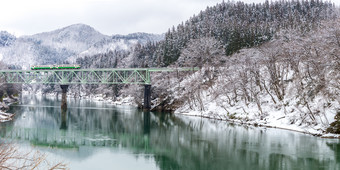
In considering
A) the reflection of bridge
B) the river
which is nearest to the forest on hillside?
the reflection of bridge

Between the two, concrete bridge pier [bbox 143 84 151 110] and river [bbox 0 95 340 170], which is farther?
concrete bridge pier [bbox 143 84 151 110]

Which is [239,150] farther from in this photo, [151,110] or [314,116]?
[151,110]

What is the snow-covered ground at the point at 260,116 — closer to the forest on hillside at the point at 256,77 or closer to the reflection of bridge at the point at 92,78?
the forest on hillside at the point at 256,77

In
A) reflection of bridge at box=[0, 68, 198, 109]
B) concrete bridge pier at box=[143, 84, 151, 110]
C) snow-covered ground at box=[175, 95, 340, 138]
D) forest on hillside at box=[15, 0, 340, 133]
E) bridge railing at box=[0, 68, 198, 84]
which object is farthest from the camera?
bridge railing at box=[0, 68, 198, 84]

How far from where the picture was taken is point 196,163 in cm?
2492

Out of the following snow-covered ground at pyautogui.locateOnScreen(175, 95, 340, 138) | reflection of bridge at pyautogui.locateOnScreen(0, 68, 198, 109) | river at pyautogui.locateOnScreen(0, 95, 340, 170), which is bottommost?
river at pyautogui.locateOnScreen(0, 95, 340, 170)

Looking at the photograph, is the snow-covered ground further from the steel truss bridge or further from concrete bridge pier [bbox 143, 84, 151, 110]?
the steel truss bridge

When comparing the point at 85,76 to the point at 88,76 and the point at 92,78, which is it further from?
the point at 88,76

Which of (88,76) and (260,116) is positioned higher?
(88,76)

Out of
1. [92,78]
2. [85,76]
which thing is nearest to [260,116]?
[92,78]

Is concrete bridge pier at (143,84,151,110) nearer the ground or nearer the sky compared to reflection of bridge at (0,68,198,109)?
nearer the ground

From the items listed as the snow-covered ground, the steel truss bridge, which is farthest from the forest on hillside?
the steel truss bridge

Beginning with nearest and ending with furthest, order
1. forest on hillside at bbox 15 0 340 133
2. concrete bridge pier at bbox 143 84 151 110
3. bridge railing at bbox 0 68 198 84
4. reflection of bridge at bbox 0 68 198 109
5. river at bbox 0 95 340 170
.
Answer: river at bbox 0 95 340 170 < forest on hillside at bbox 15 0 340 133 < concrete bridge pier at bbox 143 84 151 110 < reflection of bridge at bbox 0 68 198 109 < bridge railing at bbox 0 68 198 84

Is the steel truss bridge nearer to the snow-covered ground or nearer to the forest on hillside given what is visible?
the forest on hillside
